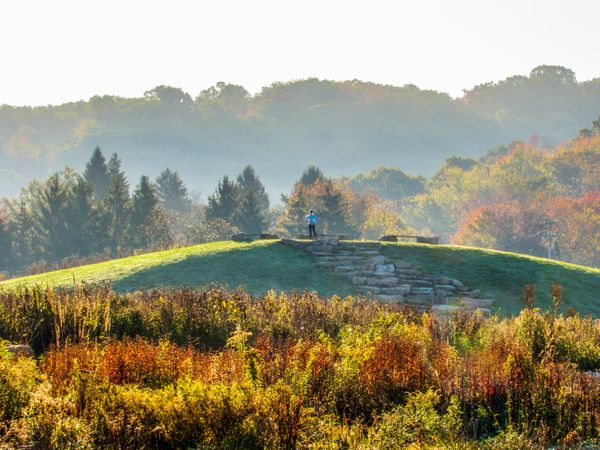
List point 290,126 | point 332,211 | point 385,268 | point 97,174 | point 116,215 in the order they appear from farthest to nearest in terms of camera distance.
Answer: point 290,126 → point 97,174 → point 332,211 → point 116,215 → point 385,268

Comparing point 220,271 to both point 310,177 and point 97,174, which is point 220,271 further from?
point 310,177

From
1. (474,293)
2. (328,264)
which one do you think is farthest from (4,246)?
(474,293)

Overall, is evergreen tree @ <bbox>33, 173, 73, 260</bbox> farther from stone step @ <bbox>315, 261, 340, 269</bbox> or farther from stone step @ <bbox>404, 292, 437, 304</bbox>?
stone step @ <bbox>404, 292, 437, 304</bbox>

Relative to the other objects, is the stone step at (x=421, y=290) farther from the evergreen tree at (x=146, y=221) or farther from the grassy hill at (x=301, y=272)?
the evergreen tree at (x=146, y=221)

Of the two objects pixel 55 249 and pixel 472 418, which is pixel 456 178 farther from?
pixel 472 418

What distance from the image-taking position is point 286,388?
278 inches

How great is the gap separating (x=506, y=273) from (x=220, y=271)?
9.99 meters

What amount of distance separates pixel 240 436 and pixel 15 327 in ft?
22.3

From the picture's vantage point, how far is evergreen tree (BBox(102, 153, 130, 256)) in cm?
5397

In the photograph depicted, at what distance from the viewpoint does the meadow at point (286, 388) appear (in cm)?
673

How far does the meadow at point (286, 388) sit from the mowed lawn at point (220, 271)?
8539 mm

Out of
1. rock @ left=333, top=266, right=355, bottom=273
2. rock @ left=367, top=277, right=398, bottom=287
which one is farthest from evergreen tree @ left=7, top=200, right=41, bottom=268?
rock @ left=367, top=277, right=398, bottom=287

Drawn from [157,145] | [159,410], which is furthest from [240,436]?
[157,145]

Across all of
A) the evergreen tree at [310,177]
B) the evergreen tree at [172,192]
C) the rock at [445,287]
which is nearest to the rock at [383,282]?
the rock at [445,287]
